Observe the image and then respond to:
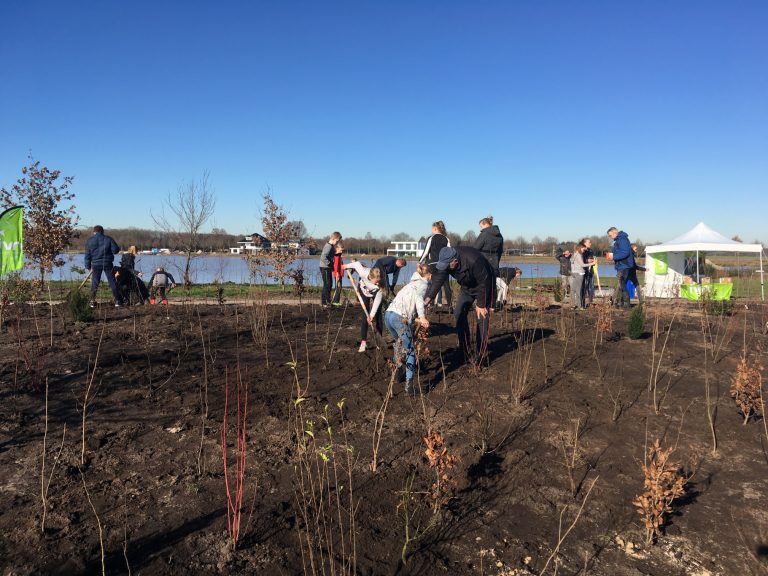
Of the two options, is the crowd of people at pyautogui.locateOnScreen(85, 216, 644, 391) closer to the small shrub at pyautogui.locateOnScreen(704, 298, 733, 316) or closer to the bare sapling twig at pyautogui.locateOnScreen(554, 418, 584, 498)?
the bare sapling twig at pyautogui.locateOnScreen(554, 418, 584, 498)

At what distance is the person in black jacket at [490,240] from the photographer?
28.5ft

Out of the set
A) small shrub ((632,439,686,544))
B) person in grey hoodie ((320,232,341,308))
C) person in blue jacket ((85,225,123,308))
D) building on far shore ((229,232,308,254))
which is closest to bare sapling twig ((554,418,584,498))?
small shrub ((632,439,686,544))

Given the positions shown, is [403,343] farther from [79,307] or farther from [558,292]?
[558,292]

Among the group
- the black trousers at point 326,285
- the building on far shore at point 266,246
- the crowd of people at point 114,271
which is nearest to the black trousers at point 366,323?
the black trousers at point 326,285

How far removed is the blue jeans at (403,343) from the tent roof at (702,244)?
1148 cm

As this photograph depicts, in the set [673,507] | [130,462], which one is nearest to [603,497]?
[673,507]

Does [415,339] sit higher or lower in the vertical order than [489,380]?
higher

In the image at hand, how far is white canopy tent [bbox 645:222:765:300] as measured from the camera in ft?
43.1

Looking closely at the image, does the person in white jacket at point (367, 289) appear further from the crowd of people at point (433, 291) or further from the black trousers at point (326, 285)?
the black trousers at point (326, 285)

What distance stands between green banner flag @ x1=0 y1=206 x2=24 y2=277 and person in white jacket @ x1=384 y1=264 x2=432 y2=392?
7.03 metres

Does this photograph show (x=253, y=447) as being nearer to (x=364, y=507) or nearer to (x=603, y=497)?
(x=364, y=507)

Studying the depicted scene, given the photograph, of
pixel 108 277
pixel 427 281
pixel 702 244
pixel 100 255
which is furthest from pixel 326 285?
pixel 702 244

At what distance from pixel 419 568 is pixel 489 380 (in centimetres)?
290

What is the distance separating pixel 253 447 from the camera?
12.5ft
